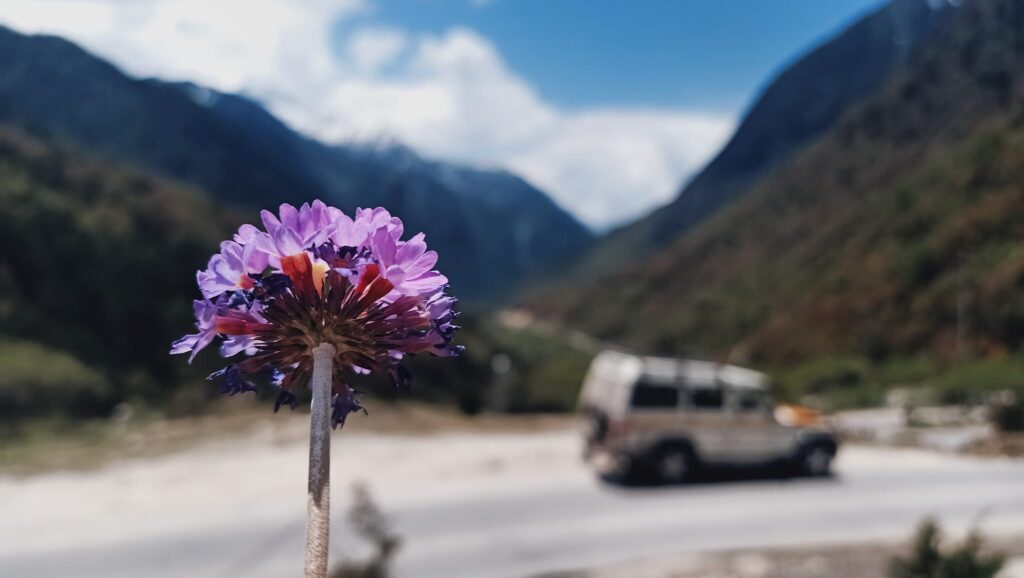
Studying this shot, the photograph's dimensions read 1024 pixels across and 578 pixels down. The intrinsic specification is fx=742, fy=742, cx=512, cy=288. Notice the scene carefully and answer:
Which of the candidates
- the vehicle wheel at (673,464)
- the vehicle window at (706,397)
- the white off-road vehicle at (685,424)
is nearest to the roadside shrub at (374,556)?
the white off-road vehicle at (685,424)

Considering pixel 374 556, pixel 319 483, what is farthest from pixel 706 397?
pixel 319 483

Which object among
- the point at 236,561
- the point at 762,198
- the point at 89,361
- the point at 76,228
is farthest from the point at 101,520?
the point at 762,198

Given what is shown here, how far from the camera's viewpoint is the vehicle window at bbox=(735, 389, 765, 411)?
13.6 metres

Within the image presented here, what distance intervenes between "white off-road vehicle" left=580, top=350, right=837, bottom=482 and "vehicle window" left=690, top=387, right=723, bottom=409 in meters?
0.02

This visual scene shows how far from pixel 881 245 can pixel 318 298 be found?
64138 millimetres

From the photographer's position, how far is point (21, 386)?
19.3m

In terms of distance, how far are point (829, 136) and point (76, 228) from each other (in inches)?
3627

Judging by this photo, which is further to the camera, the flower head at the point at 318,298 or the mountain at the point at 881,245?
the mountain at the point at 881,245

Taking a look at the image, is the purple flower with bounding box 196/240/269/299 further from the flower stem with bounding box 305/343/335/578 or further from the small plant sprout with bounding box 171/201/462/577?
the flower stem with bounding box 305/343/335/578

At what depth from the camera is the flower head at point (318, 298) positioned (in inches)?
55.6

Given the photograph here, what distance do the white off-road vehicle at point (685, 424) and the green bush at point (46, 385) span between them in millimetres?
14719

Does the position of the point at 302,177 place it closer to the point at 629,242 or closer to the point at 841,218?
the point at 841,218

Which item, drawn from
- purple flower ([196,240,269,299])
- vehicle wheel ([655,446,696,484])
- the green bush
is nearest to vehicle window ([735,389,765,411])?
vehicle wheel ([655,446,696,484])

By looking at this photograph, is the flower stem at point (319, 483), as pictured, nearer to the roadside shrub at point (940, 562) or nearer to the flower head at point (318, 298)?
the flower head at point (318, 298)
